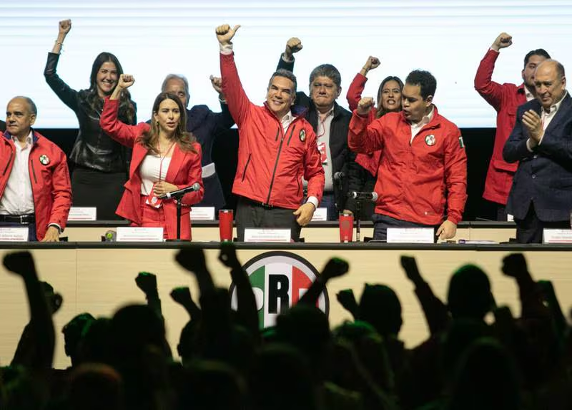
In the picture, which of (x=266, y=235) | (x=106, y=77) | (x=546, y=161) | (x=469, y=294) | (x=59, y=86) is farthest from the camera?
(x=59, y=86)

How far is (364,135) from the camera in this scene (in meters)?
4.82

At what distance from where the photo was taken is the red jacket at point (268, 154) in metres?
4.92

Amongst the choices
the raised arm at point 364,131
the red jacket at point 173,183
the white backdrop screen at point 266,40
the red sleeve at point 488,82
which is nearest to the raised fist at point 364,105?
the raised arm at point 364,131

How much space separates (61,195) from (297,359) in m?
4.16

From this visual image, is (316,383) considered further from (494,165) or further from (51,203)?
(494,165)

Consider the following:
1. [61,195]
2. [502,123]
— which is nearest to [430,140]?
[502,123]

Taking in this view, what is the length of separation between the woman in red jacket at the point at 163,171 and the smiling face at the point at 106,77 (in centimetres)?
125

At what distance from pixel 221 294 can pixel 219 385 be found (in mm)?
436

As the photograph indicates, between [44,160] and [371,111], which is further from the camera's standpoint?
[371,111]

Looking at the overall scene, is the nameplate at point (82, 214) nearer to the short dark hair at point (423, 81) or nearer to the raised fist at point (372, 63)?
the raised fist at point (372, 63)

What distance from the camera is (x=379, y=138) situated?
5008mm

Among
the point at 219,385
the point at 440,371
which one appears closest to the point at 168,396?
the point at 219,385

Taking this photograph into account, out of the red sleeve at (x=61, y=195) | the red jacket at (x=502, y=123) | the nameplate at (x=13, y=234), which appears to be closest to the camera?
the nameplate at (x=13, y=234)

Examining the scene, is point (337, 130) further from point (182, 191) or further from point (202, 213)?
point (182, 191)
